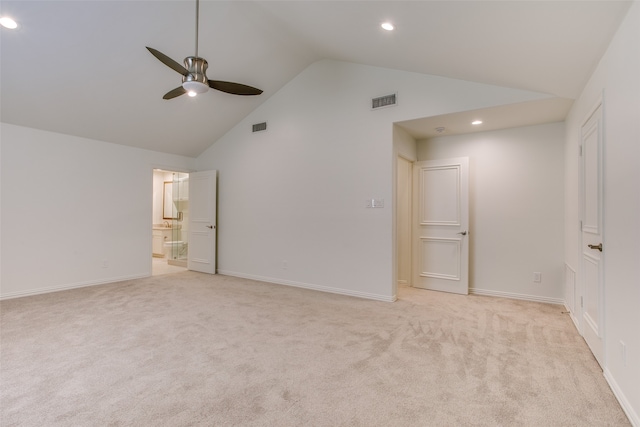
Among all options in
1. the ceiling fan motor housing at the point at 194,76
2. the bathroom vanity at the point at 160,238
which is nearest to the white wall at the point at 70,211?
the bathroom vanity at the point at 160,238

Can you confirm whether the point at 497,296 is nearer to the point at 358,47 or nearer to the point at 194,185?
the point at 358,47

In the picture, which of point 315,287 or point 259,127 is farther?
point 259,127

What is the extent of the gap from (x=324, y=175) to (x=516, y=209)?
2.69 meters

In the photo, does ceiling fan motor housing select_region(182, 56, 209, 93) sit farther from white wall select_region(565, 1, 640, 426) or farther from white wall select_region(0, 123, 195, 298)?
white wall select_region(0, 123, 195, 298)

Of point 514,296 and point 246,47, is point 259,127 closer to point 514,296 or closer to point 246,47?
point 246,47

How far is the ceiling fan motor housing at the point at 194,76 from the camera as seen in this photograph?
8.69 feet

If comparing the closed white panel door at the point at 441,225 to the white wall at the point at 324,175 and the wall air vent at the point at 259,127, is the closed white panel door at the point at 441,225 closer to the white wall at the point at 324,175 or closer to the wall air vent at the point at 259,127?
the white wall at the point at 324,175

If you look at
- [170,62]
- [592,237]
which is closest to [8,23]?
[170,62]

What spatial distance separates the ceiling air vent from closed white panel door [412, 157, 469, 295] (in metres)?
1.13

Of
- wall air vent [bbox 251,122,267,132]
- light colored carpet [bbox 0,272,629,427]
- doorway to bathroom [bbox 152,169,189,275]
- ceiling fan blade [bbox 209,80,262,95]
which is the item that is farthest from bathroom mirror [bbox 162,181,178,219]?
ceiling fan blade [bbox 209,80,262,95]

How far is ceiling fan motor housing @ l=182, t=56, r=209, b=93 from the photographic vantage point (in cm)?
265

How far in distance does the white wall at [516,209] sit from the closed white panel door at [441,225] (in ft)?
0.71

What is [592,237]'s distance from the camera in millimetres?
2643

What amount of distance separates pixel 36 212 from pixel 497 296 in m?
6.53
